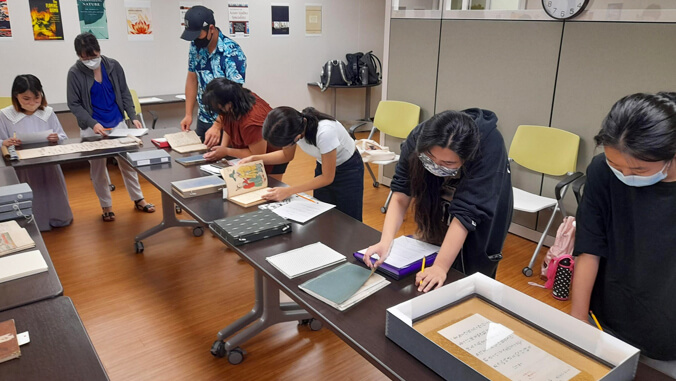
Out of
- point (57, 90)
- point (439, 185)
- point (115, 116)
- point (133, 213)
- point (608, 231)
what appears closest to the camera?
point (608, 231)

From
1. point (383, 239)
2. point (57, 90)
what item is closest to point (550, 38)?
point (383, 239)

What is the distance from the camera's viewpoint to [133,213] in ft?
14.4

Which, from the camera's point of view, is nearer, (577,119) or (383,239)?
(383,239)

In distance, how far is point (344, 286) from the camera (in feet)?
5.35

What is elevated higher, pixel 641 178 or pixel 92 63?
pixel 92 63

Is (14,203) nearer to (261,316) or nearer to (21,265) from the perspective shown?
(21,265)

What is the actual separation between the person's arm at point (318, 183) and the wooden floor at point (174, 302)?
0.79 m

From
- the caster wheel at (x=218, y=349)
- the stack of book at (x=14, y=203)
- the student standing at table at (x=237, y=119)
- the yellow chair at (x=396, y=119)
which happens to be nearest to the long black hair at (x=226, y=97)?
the student standing at table at (x=237, y=119)

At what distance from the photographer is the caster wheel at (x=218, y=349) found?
2.50 m

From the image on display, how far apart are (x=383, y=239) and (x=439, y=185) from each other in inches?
11.2

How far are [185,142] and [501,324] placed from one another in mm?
2719

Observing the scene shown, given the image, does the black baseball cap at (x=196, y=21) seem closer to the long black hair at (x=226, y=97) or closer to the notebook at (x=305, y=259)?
the long black hair at (x=226, y=97)

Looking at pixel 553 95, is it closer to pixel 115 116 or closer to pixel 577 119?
pixel 577 119

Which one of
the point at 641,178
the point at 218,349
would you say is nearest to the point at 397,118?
the point at 218,349
